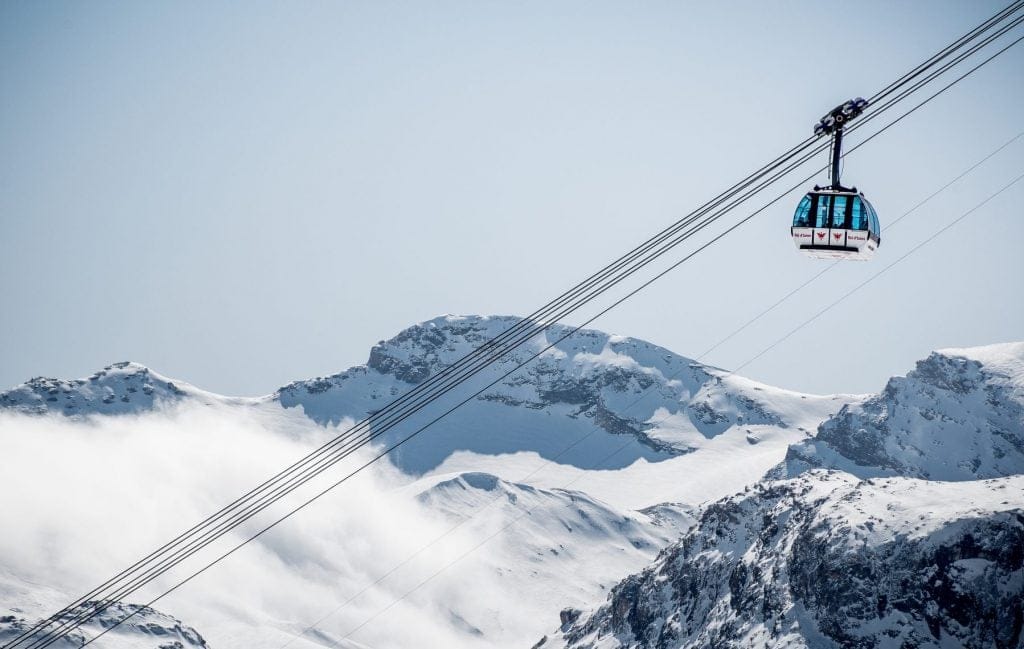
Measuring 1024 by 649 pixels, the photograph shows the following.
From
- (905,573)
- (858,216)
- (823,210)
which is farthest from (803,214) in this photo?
(905,573)

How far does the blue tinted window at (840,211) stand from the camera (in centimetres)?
3375

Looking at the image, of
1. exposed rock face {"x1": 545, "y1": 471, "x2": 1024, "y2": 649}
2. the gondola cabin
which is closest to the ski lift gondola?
the gondola cabin

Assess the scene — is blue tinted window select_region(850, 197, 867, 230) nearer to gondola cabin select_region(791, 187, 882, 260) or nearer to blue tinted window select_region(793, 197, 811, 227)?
gondola cabin select_region(791, 187, 882, 260)

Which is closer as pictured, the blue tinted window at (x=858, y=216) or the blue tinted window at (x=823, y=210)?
the blue tinted window at (x=858, y=216)

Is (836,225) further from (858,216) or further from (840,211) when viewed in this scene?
(858,216)

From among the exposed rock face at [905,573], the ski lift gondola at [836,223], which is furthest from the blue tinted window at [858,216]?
the exposed rock face at [905,573]

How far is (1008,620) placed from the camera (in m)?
162

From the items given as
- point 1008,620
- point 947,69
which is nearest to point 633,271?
point 947,69

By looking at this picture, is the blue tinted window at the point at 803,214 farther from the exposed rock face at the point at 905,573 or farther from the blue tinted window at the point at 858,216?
the exposed rock face at the point at 905,573

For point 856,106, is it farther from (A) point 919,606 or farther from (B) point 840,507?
(B) point 840,507

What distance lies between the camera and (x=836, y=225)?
3388 centimetres

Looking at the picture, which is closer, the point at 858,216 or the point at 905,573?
the point at 858,216

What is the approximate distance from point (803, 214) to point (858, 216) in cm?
149

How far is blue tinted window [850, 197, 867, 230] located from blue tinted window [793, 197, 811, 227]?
1180mm
